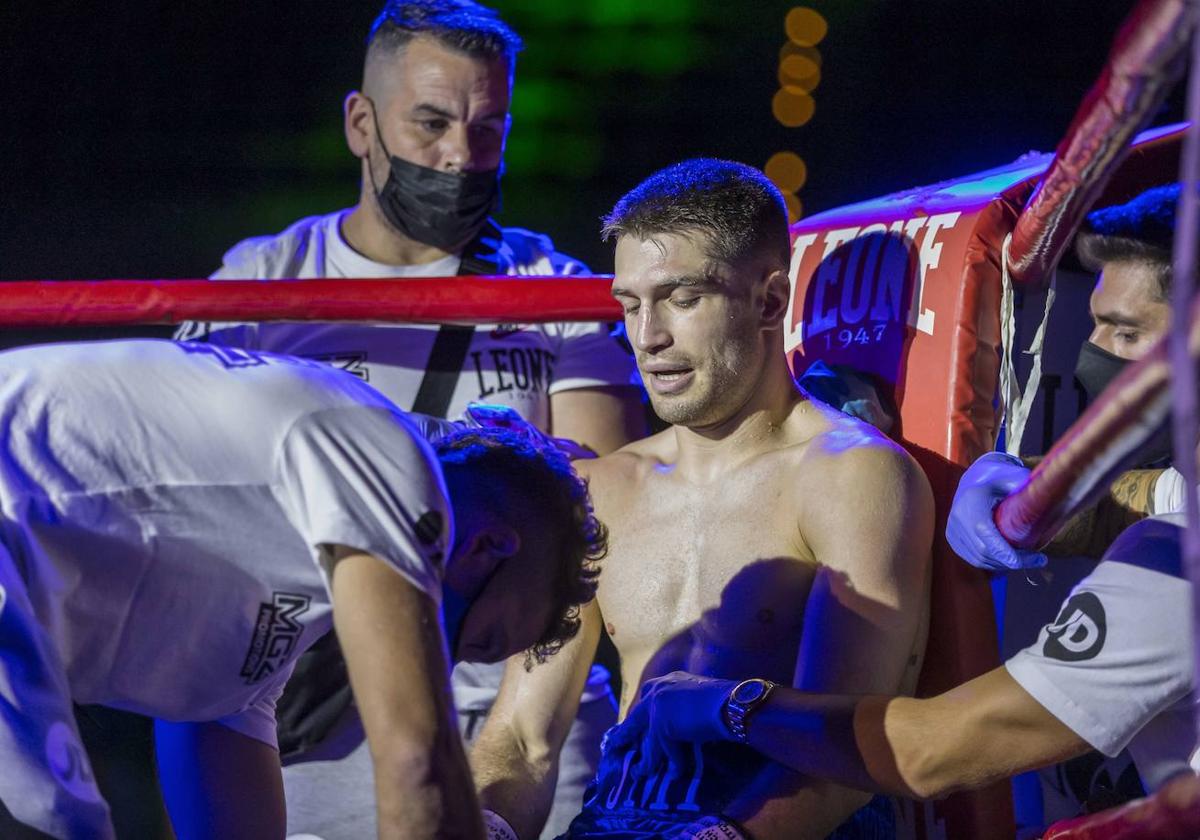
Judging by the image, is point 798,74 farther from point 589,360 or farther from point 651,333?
point 651,333

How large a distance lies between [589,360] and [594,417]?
104 millimetres

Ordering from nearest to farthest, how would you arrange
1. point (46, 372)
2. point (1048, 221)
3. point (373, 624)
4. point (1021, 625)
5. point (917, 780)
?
point (373, 624) < point (46, 372) < point (917, 780) < point (1048, 221) < point (1021, 625)

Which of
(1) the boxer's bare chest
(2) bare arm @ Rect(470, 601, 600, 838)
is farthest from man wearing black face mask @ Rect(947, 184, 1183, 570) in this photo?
(2) bare arm @ Rect(470, 601, 600, 838)

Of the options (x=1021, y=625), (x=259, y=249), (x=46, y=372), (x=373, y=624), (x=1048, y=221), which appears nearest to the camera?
(x=373, y=624)

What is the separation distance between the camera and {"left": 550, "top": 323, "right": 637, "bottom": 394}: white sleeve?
240cm

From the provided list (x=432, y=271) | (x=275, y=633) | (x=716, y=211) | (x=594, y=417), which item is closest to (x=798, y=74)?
(x=432, y=271)

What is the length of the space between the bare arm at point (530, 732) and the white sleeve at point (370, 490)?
2.87ft

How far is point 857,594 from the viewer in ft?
5.74

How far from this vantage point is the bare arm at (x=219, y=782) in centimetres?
163

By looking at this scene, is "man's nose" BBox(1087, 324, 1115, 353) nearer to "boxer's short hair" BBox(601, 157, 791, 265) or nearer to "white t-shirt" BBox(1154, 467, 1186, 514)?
"white t-shirt" BBox(1154, 467, 1186, 514)

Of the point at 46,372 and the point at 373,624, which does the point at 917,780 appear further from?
the point at 46,372

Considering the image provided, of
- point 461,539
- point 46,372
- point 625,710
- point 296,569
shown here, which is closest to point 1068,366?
point 625,710

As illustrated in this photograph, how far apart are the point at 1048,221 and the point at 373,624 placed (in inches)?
41.1

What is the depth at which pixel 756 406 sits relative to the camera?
6.51ft
